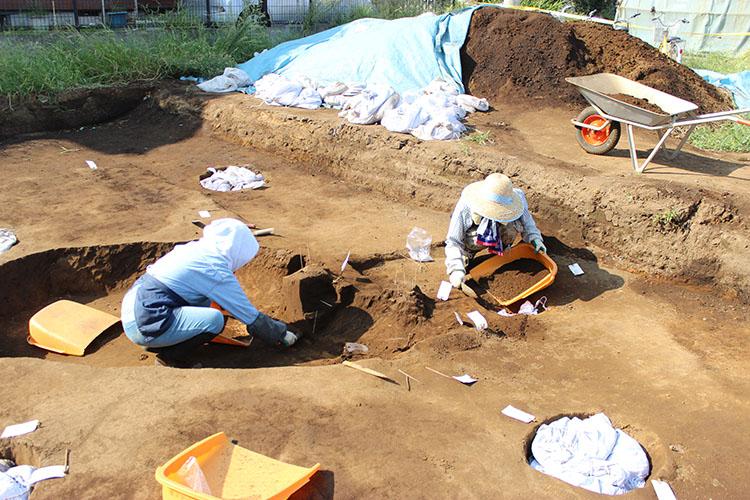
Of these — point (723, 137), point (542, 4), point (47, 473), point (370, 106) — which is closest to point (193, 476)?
point (47, 473)

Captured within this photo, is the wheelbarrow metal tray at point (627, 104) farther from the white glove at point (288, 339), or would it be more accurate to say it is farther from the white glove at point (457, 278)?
the white glove at point (288, 339)

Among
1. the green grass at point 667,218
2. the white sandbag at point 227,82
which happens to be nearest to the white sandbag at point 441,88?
the white sandbag at point 227,82

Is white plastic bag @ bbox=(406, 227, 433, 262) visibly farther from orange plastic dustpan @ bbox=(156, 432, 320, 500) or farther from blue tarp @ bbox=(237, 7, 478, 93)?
blue tarp @ bbox=(237, 7, 478, 93)

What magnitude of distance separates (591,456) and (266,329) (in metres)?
2.24

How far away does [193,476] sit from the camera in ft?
9.12

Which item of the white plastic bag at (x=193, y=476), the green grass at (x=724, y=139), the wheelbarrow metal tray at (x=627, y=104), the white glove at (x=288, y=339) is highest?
the wheelbarrow metal tray at (x=627, y=104)

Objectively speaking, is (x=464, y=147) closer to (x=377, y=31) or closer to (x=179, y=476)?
(x=377, y=31)

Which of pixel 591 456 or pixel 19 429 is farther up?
pixel 591 456

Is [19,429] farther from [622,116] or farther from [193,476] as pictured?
[622,116]

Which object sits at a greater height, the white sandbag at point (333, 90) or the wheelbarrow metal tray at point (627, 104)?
the wheelbarrow metal tray at point (627, 104)

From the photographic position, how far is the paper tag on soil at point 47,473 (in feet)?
9.53

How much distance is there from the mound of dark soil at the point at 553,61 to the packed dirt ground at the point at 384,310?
33 cm

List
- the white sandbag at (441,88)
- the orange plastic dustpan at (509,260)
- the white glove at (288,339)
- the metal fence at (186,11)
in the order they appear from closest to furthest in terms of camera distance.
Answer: the white glove at (288,339)
the orange plastic dustpan at (509,260)
the white sandbag at (441,88)
the metal fence at (186,11)

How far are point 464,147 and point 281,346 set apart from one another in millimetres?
3398
